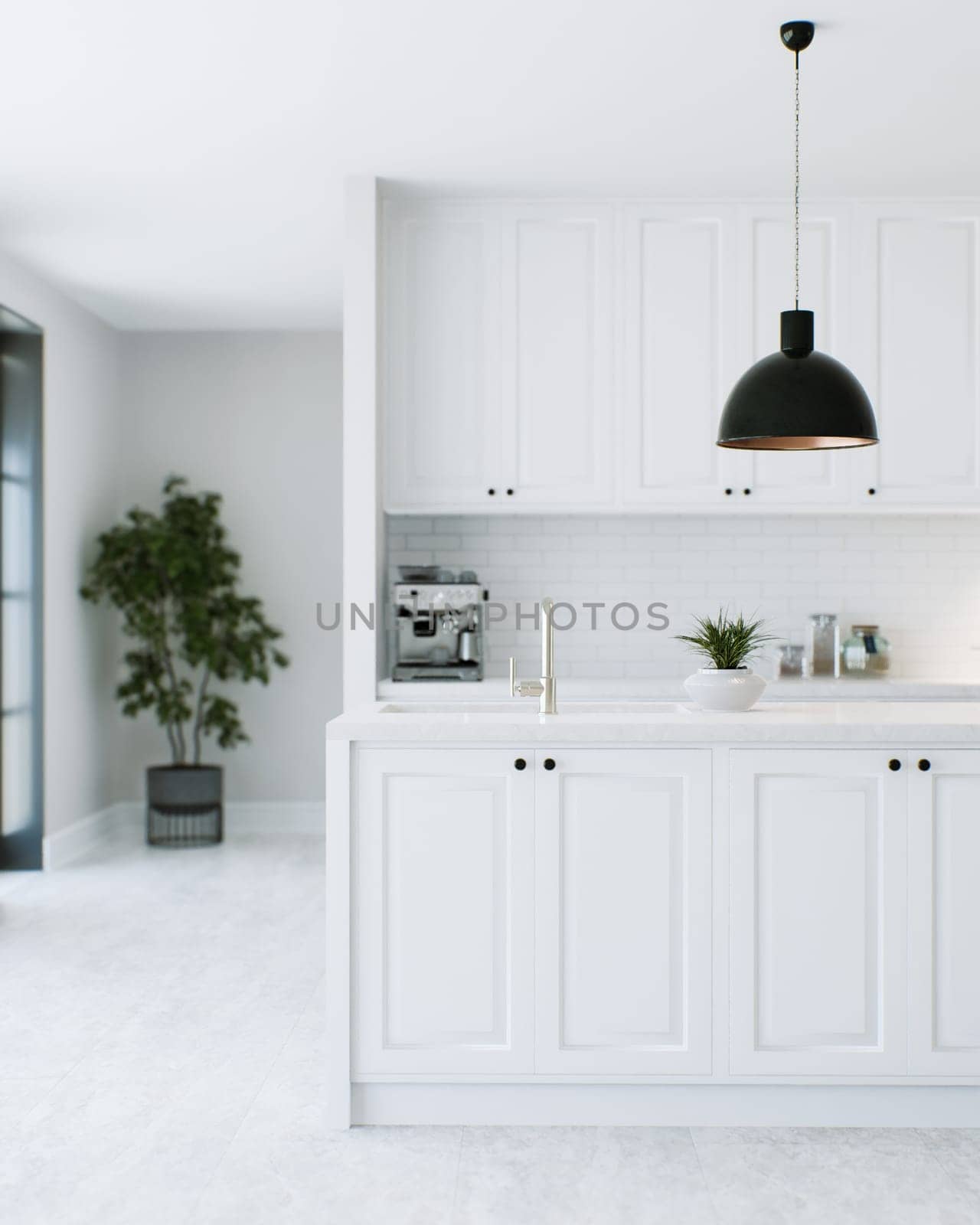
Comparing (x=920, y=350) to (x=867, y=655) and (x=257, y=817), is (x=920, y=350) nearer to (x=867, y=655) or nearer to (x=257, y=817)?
(x=867, y=655)

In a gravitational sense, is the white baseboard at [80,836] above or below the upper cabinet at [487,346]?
below

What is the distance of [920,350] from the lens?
14.7 ft

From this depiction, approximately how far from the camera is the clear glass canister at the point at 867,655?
4.79 meters

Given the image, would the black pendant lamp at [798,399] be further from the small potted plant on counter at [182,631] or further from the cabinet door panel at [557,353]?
the small potted plant on counter at [182,631]

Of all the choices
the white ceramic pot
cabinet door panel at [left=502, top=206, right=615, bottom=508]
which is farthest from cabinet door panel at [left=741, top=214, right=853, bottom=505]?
the white ceramic pot

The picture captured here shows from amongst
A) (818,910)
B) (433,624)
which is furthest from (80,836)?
(818,910)

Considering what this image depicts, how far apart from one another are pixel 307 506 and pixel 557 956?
418cm

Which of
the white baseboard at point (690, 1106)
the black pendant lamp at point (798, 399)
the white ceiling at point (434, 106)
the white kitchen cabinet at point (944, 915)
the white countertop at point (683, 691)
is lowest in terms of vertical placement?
the white baseboard at point (690, 1106)

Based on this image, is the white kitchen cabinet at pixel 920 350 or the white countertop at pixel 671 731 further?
the white kitchen cabinet at pixel 920 350

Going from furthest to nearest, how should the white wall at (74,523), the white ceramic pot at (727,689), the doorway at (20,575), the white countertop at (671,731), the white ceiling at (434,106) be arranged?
the white wall at (74,523), the doorway at (20,575), the white ceiling at (434,106), the white ceramic pot at (727,689), the white countertop at (671,731)

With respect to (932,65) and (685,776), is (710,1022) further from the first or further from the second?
(932,65)

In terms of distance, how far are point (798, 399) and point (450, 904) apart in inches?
54.9

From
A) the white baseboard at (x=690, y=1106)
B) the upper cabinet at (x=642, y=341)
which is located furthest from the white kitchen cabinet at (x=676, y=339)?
the white baseboard at (x=690, y=1106)

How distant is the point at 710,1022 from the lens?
8.75 ft
